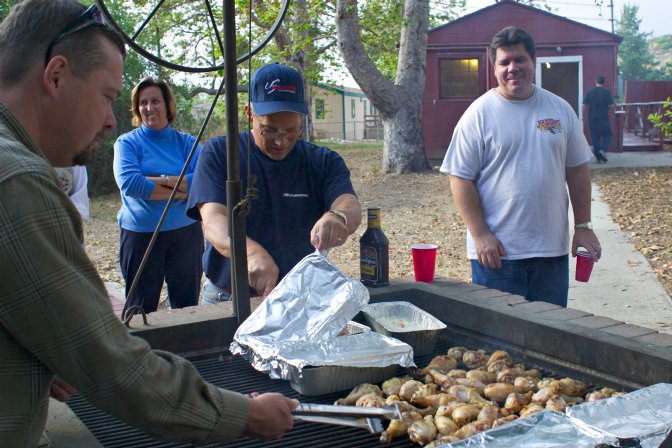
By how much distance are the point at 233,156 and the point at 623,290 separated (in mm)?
5074

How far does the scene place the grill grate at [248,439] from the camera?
2.17 metres

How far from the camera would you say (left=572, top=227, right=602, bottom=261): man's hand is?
3818mm

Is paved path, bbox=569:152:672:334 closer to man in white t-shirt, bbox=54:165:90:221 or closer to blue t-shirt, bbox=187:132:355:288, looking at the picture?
blue t-shirt, bbox=187:132:355:288

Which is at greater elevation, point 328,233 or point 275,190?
point 275,190

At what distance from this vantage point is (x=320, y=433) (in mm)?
2250

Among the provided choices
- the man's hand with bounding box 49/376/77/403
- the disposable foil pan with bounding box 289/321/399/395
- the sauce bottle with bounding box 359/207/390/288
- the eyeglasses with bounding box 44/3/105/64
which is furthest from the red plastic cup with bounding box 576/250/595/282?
the eyeglasses with bounding box 44/3/105/64

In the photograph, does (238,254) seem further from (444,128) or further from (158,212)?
(444,128)

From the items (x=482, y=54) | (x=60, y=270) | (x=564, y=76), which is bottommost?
(x=60, y=270)

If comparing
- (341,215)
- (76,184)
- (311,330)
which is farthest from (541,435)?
(76,184)

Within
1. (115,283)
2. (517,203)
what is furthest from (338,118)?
(517,203)

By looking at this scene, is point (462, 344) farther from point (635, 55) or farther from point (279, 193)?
point (635, 55)

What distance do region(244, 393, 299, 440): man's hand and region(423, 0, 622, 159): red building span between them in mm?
17253

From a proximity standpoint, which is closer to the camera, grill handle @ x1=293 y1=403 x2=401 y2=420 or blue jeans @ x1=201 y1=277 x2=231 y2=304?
grill handle @ x1=293 y1=403 x2=401 y2=420

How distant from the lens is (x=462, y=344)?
Result: 3.08 m
